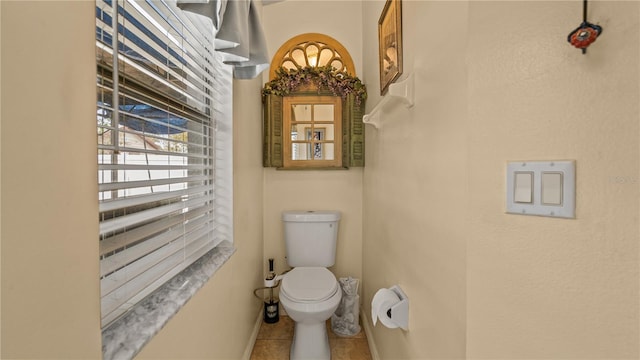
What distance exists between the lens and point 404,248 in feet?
3.89

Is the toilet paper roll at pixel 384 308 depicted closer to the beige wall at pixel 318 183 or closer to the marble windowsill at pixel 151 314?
the marble windowsill at pixel 151 314

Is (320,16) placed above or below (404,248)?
above

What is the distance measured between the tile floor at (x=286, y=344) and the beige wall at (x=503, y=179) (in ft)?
3.11

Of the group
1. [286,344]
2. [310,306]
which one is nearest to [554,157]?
[310,306]

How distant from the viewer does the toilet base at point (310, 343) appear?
63.9 inches

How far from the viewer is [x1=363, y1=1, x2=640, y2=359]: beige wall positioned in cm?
52

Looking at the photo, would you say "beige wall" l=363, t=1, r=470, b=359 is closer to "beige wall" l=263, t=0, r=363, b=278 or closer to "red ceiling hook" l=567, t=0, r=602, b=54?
"red ceiling hook" l=567, t=0, r=602, b=54

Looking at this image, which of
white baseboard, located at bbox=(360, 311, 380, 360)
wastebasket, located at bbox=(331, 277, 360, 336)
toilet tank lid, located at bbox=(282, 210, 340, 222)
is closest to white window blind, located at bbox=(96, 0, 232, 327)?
toilet tank lid, located at bbox=(282, 210, 340, 222)

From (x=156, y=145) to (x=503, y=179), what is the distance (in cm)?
104

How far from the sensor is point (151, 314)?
29.5 inches

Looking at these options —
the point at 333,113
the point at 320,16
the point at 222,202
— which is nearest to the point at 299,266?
the point at 222,202

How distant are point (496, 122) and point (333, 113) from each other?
57.9 inches

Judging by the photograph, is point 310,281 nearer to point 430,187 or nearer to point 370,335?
point 370,335

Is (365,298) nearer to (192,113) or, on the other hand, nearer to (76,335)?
(192,113)
